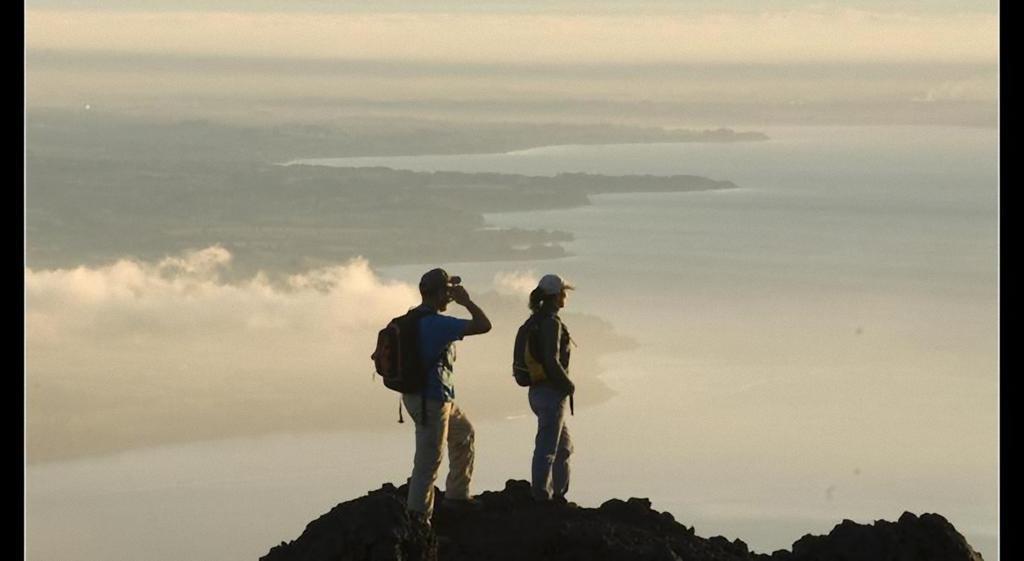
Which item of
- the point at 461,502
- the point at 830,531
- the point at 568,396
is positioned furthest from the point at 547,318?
the point at 830,531

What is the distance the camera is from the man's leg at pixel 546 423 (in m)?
21.7

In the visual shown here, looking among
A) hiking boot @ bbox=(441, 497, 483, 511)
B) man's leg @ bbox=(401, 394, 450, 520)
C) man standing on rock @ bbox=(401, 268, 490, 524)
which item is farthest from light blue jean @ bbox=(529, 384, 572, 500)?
man's leg @ bbox=(401, 394, 450, 520)

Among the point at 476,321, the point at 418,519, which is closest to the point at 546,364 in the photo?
the point at 476,321

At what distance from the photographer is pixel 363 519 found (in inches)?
819

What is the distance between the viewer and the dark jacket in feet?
70.6

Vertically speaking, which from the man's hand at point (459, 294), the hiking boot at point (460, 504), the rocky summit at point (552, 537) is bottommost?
the rocky summit at point (552, 537)

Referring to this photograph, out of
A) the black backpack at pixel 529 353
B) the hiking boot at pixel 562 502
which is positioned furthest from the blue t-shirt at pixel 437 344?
the hiking boot at pixel 562 502

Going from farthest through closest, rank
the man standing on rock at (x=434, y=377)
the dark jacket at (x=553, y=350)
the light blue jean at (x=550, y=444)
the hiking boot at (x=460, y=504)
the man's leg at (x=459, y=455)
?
the hiking boot at (x=460, y=504)
the light blue jean at (x=550, y=444)
the dark jacket at (x=553, y=350)
the man's leg at (x=459, y=455)
the man standing on rock at (x=434, y=377)

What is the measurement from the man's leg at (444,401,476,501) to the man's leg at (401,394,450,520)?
308 millimetres

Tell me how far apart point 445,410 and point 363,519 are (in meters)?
1.38

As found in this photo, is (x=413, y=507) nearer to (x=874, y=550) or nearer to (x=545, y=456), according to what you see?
(x=545, y=456)

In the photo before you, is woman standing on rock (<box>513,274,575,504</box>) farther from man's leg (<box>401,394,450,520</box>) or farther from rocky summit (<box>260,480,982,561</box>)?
man's leg (<box>401,394,450,520</box>)

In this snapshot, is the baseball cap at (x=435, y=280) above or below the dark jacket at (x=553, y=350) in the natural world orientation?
above

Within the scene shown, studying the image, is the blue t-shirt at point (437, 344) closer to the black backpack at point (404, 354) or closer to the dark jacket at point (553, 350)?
the black backpack at point (404, 354)
